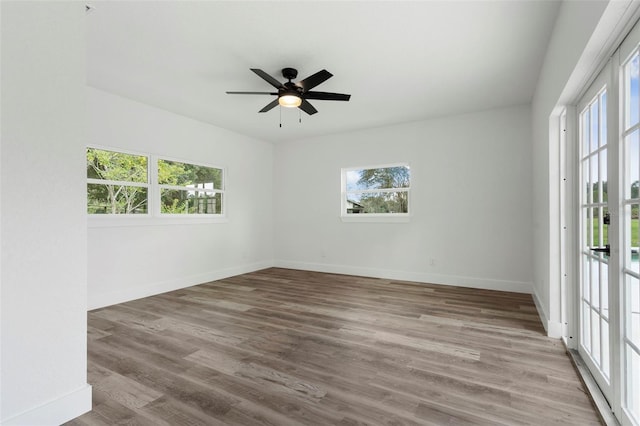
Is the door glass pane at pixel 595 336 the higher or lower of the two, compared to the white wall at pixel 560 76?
lower

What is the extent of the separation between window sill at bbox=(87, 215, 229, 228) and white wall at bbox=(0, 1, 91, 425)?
2505mm

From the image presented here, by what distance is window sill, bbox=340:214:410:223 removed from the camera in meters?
5.29

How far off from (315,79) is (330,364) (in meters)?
2.53

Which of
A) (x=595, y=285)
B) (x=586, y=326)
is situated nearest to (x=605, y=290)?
(x=595, y=285)

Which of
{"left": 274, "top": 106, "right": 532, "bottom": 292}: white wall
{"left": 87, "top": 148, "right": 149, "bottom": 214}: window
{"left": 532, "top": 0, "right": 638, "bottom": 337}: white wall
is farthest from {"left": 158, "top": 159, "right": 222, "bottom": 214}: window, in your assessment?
{"left": 532, "top": 0, "right": 638, "bottom": 337}: white wall

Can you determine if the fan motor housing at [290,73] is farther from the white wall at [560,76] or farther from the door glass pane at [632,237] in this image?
the door glass pane at [632,237]

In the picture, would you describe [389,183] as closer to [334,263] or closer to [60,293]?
[334,263]

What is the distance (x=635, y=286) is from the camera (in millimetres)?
1489

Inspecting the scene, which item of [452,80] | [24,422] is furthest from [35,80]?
[452,80]

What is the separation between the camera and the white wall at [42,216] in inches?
58.4

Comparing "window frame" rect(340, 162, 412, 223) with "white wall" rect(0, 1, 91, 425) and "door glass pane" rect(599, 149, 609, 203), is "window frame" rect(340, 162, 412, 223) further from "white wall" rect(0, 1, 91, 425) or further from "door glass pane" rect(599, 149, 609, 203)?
"white wall" rect(0, 1, 91, 425)

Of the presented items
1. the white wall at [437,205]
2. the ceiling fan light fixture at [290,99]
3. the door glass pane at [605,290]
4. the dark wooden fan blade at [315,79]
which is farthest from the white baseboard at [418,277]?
the dark wooden fan blade at [315,79]

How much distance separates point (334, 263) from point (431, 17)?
174 inches

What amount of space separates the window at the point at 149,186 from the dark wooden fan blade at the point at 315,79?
8.86ft
